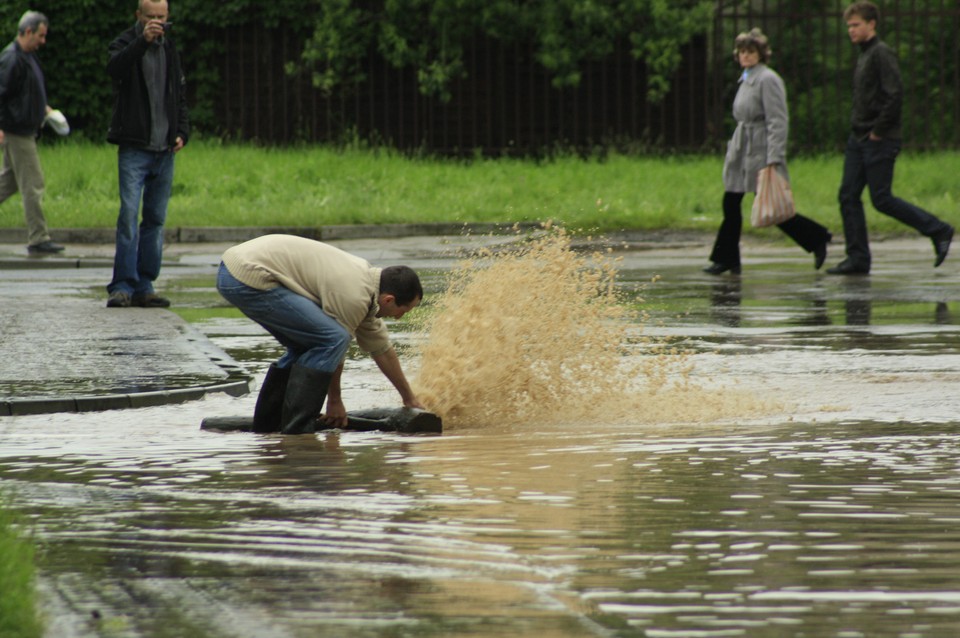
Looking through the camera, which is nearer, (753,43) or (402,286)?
(402,286)

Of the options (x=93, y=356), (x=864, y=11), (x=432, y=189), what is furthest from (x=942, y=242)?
(x=432, y=189)

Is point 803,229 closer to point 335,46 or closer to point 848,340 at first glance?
point 848,340

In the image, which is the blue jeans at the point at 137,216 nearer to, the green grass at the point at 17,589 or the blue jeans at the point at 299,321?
the blue jeans at the point at 299,321

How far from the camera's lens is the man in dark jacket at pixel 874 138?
45.6ft

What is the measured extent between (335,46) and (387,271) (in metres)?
19.9

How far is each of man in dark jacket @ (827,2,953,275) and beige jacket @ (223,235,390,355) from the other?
7.94 m

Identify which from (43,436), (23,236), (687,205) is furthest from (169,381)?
(687,205)

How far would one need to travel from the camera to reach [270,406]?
6.86 metres

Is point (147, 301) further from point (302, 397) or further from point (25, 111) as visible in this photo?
point (302, 397)

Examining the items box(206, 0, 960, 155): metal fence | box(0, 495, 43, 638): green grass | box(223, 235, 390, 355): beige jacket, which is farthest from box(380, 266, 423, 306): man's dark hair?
box(206, 0, 960, 155): metal fence

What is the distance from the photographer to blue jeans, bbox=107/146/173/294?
1154 cm

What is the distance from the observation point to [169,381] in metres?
7.99

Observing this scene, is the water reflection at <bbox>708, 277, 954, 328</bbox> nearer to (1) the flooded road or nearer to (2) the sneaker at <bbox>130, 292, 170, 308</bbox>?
(1) the flooded road

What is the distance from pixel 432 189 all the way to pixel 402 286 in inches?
590
